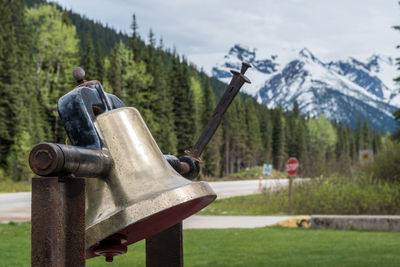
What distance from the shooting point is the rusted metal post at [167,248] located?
3.05 meters

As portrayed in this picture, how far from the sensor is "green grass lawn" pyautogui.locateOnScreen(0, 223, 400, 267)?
645 centimetres

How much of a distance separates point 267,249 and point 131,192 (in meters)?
6.03

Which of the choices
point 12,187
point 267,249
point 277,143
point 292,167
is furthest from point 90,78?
point 277,143

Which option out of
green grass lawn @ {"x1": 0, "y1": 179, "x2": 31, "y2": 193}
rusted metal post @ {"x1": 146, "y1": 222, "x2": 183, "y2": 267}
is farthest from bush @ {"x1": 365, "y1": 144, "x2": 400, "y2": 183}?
green grass lawn @ {"x1": 0, "y1": 179, "x2": 31, "y2": 193}

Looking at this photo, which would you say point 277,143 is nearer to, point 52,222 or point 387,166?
point 387,166

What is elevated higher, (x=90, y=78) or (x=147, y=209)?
(x=90, y=78)

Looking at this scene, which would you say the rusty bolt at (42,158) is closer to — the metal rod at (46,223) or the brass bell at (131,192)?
the metal rod at (46,223)

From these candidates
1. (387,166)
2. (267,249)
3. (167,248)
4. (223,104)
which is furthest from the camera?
(387,166)

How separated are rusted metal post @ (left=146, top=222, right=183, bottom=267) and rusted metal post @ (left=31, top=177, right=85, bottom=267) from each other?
1.23 metres

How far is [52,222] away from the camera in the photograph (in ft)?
5.91

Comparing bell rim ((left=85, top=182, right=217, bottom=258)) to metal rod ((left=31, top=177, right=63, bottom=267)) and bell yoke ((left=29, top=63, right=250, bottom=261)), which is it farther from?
metal rod ((left=31, top=177, right=63, bottom=267))

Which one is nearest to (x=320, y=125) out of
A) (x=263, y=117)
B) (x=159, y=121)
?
(x=263, y=117)

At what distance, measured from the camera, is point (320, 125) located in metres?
122

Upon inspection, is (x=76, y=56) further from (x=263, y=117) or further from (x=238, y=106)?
(x=263, y=117)
